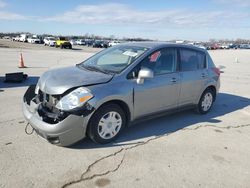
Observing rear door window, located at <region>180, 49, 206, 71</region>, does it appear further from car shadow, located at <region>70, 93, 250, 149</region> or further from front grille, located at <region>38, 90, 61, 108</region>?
front grille, located at <region>38, 90, 61, 108</region>

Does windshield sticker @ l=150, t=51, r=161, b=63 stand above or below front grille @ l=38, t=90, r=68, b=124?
above

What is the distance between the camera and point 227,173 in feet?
11.7

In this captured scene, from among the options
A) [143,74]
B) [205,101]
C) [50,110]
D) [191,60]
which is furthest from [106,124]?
[205,101]

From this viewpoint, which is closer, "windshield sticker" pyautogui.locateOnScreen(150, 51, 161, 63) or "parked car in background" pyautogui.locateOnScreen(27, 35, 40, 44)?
"windshield sticker" pyautogui.locateOnScreen(150, 51, 161, 63)

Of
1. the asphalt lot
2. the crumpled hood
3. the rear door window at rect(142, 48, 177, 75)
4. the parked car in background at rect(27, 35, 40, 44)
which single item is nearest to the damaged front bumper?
the asphalt lot

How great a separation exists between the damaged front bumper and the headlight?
12 centimetres

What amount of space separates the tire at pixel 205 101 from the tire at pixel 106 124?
2.45 m

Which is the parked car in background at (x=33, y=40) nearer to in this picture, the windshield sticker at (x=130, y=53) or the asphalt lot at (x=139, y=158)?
the asphalt lot at (x=139, y=158)

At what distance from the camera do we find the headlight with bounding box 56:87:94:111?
3744 millimetres

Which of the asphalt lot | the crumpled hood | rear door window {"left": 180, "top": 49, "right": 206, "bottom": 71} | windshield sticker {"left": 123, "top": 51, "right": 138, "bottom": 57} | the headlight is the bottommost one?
the asphalt lot

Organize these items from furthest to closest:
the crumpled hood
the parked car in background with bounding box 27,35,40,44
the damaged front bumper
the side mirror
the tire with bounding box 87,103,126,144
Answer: the parked car in background with bounding box 27,35,40,44 < the side mirror < the tire with bounding box 87,103,126,144 < the crumpled hood < the damaged front bumper

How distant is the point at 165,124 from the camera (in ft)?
17.6

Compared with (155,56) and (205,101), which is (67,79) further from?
(205,101)

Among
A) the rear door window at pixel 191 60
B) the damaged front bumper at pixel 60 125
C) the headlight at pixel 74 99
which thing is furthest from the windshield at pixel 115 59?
the damaged front bumper at pixel 60 125
